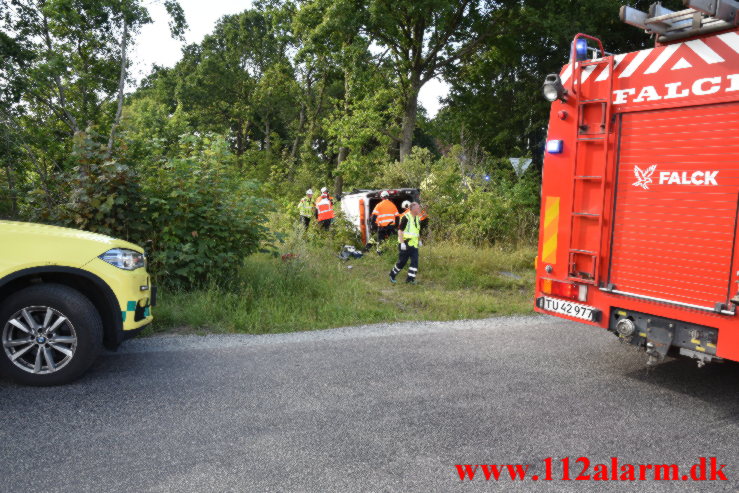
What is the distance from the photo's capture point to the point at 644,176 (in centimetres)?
486

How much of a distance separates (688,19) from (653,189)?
1.39m

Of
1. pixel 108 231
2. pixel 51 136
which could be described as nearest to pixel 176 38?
pixel 51 136

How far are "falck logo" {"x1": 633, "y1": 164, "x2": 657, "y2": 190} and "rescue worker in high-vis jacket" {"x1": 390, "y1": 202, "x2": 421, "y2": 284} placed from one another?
5.91 metres

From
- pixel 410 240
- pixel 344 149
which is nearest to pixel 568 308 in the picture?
pixel 410 240

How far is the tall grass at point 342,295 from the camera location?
23.0 ft

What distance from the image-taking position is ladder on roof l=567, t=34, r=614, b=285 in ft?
16.8

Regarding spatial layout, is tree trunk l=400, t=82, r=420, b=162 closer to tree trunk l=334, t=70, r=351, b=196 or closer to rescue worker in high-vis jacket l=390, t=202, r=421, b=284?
tree trunk l=334, t=70, r=351, b=196

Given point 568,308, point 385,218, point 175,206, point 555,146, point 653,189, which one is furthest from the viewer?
point 385,218

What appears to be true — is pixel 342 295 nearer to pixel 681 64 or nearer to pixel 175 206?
pixel 175 206

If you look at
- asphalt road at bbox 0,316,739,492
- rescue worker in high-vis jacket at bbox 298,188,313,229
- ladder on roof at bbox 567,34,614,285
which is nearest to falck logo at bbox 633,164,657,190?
ladder on roof at bbox 567,34,614,285

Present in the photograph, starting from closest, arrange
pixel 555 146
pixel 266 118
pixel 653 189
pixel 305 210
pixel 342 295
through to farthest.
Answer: pixel 653 189 → pixel 555 146 → pixel 342 295 → pixel 305 210 → pixel 266 118

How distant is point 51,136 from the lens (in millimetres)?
11906

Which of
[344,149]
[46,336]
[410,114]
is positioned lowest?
[46,336]

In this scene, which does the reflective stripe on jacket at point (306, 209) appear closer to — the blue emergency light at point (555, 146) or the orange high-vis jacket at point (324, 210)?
the orange high-vis jacket at point (324, 210)
